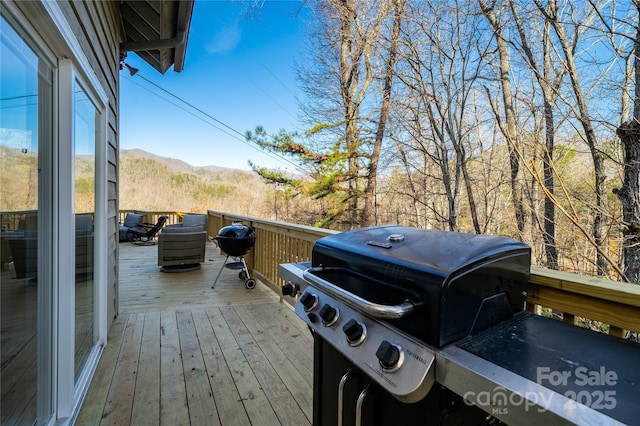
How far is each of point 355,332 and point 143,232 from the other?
28.3 feet

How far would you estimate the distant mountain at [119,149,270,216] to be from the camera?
1602 cm

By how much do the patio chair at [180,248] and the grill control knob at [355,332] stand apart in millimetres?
4542

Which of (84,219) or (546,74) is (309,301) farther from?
(546,74)

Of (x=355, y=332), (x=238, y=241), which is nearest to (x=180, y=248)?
(x=238, y=241)

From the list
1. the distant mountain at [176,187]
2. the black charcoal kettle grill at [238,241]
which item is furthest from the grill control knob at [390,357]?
the distant mountain at [176,187]

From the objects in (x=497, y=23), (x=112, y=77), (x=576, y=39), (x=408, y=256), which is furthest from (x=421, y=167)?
(x=408, y=256)

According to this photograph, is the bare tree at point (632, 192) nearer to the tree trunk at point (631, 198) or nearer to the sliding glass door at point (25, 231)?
the tree trunk at point (631, 198)

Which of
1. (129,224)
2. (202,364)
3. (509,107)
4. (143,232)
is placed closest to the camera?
(202,364)

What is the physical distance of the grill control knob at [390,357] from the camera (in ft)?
2.41

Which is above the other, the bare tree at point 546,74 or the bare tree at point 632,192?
the bare tree at point 546,74

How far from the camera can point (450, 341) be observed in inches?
29.1

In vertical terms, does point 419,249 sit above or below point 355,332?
above

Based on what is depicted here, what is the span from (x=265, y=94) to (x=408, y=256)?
1415cm

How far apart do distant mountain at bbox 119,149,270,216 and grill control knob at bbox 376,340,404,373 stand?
1397 centimetres
